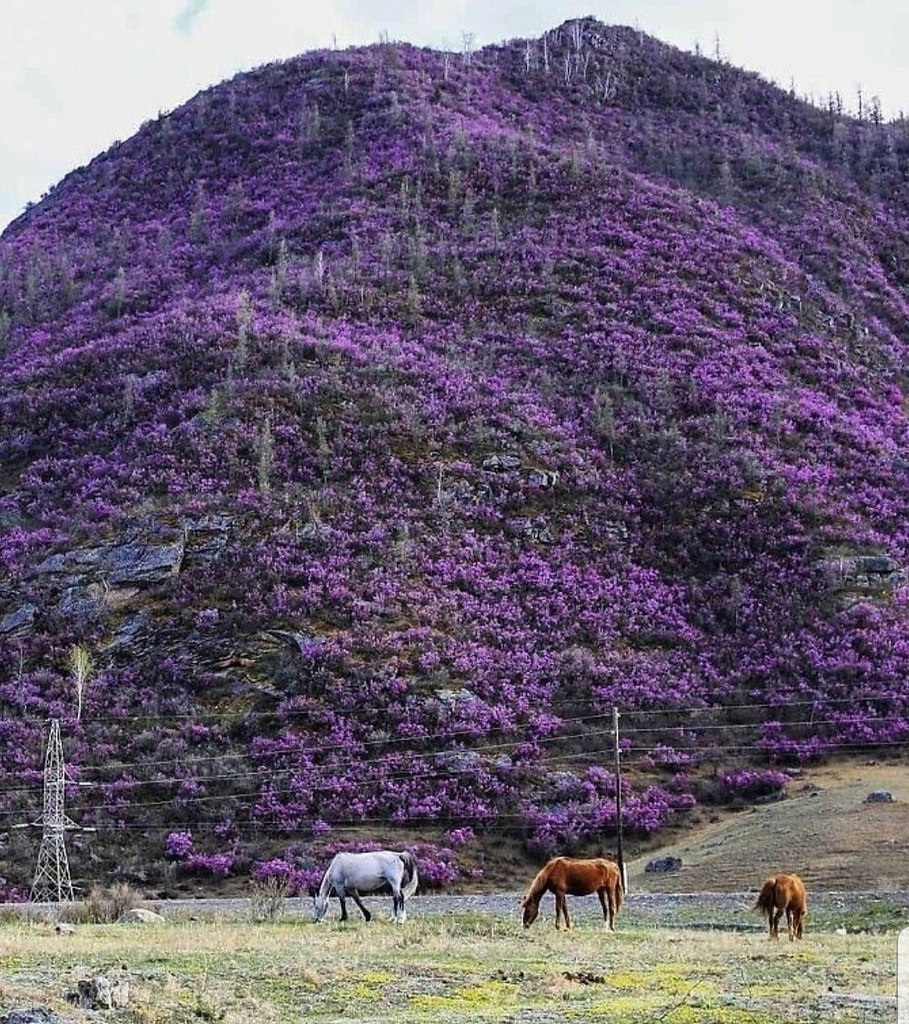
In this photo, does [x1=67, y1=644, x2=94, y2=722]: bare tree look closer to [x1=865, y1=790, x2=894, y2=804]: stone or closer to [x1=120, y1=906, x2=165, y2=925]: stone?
[x1=120, y1=906, x2=165, y2=925]: stone

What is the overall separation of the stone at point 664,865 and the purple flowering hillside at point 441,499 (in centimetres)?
370

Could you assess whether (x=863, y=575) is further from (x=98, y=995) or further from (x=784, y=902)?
(x=98, y=995)

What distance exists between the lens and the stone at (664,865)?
37.5m

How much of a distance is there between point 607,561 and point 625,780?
44.6 feet

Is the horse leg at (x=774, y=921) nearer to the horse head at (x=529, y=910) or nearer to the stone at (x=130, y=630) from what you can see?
the horse head at (x=529, y=910)

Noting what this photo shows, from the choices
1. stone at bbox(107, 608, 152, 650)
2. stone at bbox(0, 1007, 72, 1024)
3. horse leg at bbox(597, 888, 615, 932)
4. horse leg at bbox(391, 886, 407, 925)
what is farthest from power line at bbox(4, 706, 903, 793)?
stone at bbox(0, 1007, 72, 1024)

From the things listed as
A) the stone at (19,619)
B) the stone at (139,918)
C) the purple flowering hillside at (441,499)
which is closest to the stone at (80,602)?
the purple flowering hillside at (441,499)

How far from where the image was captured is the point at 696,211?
9044 cm

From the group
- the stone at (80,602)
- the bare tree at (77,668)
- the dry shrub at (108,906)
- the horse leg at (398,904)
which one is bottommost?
the dry shrub at (108,906)

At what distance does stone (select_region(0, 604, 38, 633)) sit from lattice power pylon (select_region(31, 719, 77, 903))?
13318mm

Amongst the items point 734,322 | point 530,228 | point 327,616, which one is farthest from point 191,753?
point 530,228

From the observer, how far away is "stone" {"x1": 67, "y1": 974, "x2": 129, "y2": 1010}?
11000 millimetres

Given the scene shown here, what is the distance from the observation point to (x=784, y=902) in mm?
20297

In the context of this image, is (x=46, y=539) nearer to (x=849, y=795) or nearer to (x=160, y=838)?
(x=160, y=838)
